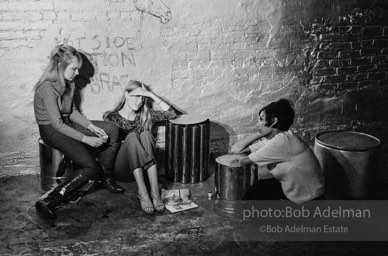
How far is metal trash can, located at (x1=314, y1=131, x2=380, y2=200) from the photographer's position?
19.3ft

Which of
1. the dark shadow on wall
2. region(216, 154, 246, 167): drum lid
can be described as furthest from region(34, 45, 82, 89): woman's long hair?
region(216, 154, 246, 167): drum lid

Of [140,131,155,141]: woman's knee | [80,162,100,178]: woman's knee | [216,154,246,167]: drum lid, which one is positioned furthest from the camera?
[140,131,155,141]: woman's knee

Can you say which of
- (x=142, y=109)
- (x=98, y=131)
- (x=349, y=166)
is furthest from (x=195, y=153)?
(x=349, y=166)

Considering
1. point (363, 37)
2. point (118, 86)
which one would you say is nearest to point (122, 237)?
point (118, 86)

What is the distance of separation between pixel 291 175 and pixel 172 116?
6.69 feet

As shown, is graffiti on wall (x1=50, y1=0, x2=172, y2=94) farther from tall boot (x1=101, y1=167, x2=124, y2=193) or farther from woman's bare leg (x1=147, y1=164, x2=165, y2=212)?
woman's bare leg (x1=147, y1=164, x2=165, y2=212)

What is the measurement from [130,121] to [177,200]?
1121 millimetres

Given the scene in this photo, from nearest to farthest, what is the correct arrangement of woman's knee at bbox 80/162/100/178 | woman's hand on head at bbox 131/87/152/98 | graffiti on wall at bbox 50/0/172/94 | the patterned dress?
woman's knee at bbox 80/162/100/178 → the patterned dress → woman's hand on head at bbox 131/87/152/98 → graffiti on wall at bbox 50/0/172/94

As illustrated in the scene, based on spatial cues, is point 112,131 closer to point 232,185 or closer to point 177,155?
point 177,155

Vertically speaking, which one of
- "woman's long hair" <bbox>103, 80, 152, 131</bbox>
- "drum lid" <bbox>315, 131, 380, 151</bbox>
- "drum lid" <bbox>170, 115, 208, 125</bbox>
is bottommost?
"drum lid" <bbox>315, 131, 380, 151</bbox>

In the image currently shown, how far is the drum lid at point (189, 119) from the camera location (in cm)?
640

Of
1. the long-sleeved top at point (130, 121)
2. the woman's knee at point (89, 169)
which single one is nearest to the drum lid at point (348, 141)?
the long-sleeved top at point (130, 121)

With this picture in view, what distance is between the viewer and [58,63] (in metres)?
5.86

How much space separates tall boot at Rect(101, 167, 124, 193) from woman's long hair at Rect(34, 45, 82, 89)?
124 centimetres
